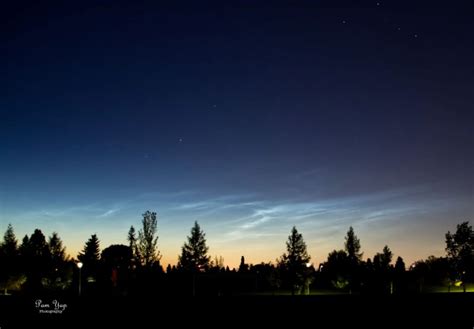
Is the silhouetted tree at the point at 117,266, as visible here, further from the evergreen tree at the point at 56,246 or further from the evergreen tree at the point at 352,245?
the evergreen tree at the point at 352,245

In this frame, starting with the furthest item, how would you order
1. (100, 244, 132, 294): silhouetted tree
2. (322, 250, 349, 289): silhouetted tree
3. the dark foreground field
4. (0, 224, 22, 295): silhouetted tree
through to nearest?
(322, 250, 349, 289): silhouetted tree, (0, 224, 22, 295): silhouetted tree, (100, 244, 132, 294): silhouetted tree, the dark foreground field

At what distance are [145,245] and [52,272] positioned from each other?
53.4 feet


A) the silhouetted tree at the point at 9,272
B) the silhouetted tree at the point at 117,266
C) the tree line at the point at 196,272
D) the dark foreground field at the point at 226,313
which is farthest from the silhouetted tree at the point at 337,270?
the dark foreground field at the point at 226,313

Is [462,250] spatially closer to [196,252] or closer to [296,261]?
[296,261]

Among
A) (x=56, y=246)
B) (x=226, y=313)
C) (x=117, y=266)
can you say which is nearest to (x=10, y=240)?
(x=56, y=246)

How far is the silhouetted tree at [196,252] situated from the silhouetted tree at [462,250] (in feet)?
144

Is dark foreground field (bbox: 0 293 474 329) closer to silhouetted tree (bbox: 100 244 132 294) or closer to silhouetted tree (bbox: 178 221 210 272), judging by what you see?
silhouetted tree (bbox: 100 244 132 294)

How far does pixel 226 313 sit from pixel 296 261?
4542cm

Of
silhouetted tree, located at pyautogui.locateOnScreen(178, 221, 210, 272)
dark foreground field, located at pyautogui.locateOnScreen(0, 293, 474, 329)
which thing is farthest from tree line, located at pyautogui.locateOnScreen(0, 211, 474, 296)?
dark foreground field, located at pyautogui.locateOnScreen(0, 293, 474, 329)

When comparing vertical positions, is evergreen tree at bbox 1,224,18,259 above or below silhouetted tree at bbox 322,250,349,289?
above

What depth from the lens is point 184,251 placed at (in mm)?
63344

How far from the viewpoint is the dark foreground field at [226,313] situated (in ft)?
57.2

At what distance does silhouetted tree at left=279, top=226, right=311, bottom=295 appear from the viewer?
6084cm

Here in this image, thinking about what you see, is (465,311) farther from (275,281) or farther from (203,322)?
(275,281)
